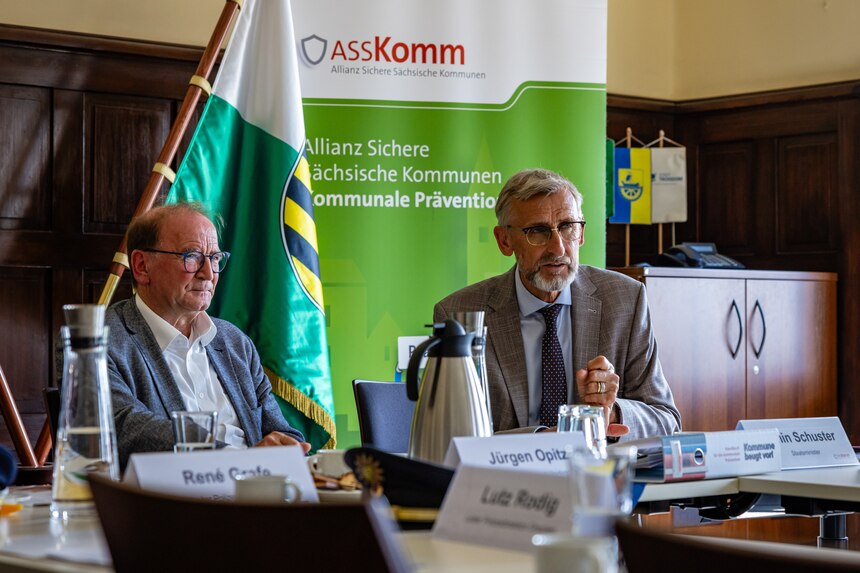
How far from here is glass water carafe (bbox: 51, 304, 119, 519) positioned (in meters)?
1.67

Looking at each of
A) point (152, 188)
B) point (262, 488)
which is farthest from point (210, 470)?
point (152, 188)

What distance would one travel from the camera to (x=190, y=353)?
296 cm

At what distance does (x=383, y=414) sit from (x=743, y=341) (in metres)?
3.16

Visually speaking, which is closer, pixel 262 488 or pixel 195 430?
pixel 262 488

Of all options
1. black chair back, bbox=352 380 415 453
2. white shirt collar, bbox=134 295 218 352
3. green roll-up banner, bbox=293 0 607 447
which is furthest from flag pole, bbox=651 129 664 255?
white shirt collar, bbox=134 295 218 352

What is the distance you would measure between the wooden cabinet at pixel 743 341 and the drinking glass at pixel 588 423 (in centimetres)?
308

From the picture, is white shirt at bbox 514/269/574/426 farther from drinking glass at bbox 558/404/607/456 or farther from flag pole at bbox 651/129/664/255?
flag pole at bbox 651/129/664/255

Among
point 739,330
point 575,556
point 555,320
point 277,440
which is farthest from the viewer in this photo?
point 739,330

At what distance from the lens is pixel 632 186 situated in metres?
6.44

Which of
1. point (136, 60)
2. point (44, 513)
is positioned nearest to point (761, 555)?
point (44, 513)

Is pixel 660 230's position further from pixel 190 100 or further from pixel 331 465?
pixel 331 465

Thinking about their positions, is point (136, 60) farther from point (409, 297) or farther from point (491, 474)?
point (491, 474)

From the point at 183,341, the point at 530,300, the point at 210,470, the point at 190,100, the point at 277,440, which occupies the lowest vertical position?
the point at 277,440

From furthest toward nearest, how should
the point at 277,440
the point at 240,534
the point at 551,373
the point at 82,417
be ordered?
the point at 551,373 → the point at 277,440 → the point at 82,417 → the point at 240,534
